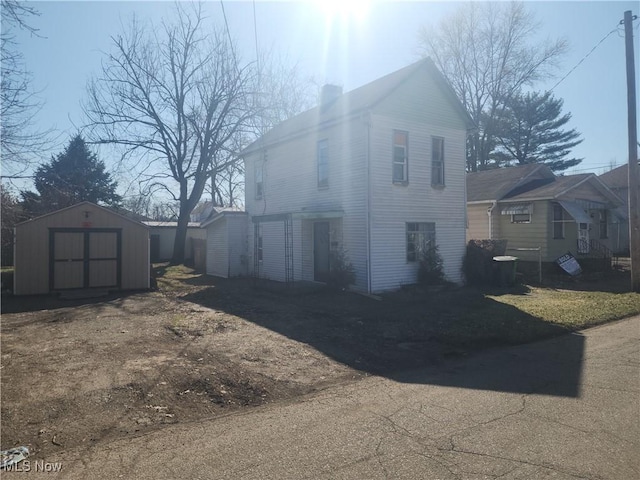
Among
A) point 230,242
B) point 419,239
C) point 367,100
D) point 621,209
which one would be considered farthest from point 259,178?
point 621,209

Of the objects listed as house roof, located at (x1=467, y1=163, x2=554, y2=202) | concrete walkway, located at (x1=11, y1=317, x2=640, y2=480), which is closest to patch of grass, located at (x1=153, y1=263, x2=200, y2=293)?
concrete walkway, located at (x1=11, y1=317, x2=640, y2=480)

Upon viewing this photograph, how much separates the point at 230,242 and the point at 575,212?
15.9 meters

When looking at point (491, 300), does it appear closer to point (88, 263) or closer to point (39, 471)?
point (39, 471)

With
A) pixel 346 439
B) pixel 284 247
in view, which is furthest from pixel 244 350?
pixel 284 247

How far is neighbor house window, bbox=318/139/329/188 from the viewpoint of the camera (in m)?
16.4

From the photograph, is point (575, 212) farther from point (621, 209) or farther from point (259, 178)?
point (621, 209)

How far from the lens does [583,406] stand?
16.8 ft

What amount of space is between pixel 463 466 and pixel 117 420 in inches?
139

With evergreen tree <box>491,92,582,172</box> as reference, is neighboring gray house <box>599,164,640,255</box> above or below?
below

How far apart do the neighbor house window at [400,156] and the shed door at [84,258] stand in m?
10.3

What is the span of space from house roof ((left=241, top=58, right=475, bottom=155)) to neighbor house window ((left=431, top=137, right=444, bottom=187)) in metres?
1.74

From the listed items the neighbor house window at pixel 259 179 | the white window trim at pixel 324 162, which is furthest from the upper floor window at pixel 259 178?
the white window trim at pixel 324 162

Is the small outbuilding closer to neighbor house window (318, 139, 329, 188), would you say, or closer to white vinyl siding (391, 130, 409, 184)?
neighbor house window (318, 139, 329, 188)

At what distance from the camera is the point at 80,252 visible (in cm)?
1592
